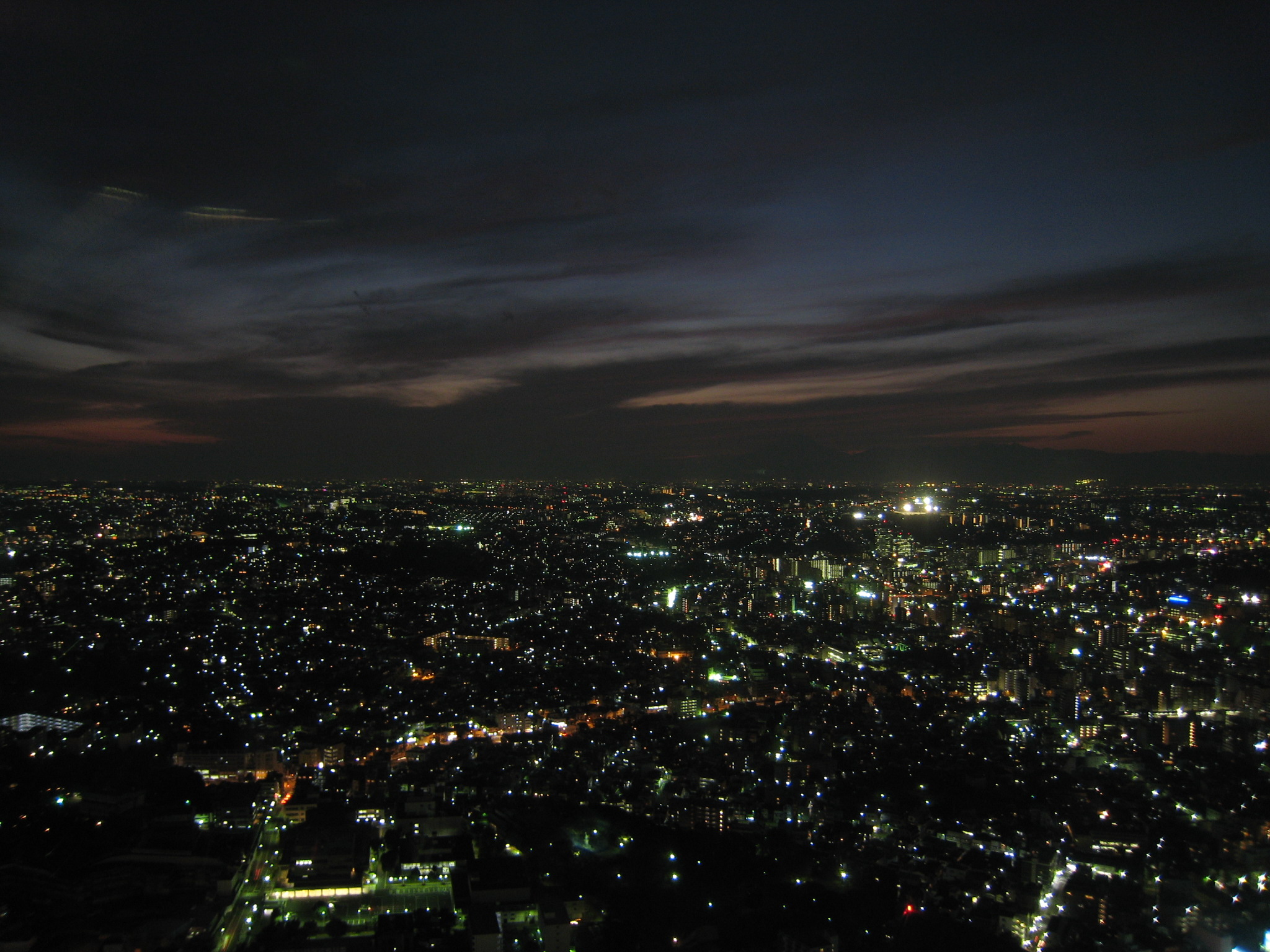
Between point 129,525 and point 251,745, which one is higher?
point 129,525

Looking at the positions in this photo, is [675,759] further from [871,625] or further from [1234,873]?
[871,625]

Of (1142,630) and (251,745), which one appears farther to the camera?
(1142,630)

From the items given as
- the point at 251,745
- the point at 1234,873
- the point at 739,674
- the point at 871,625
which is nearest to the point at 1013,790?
the point at 1234,873

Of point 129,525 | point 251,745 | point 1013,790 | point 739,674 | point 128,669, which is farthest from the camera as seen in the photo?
point 129,525

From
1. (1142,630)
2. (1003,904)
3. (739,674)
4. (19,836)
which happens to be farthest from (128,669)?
(1142,630)

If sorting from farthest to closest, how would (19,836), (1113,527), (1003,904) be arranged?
(1113,527) → (19,836) → (1003,904)

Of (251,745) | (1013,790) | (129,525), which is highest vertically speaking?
(129,525)
